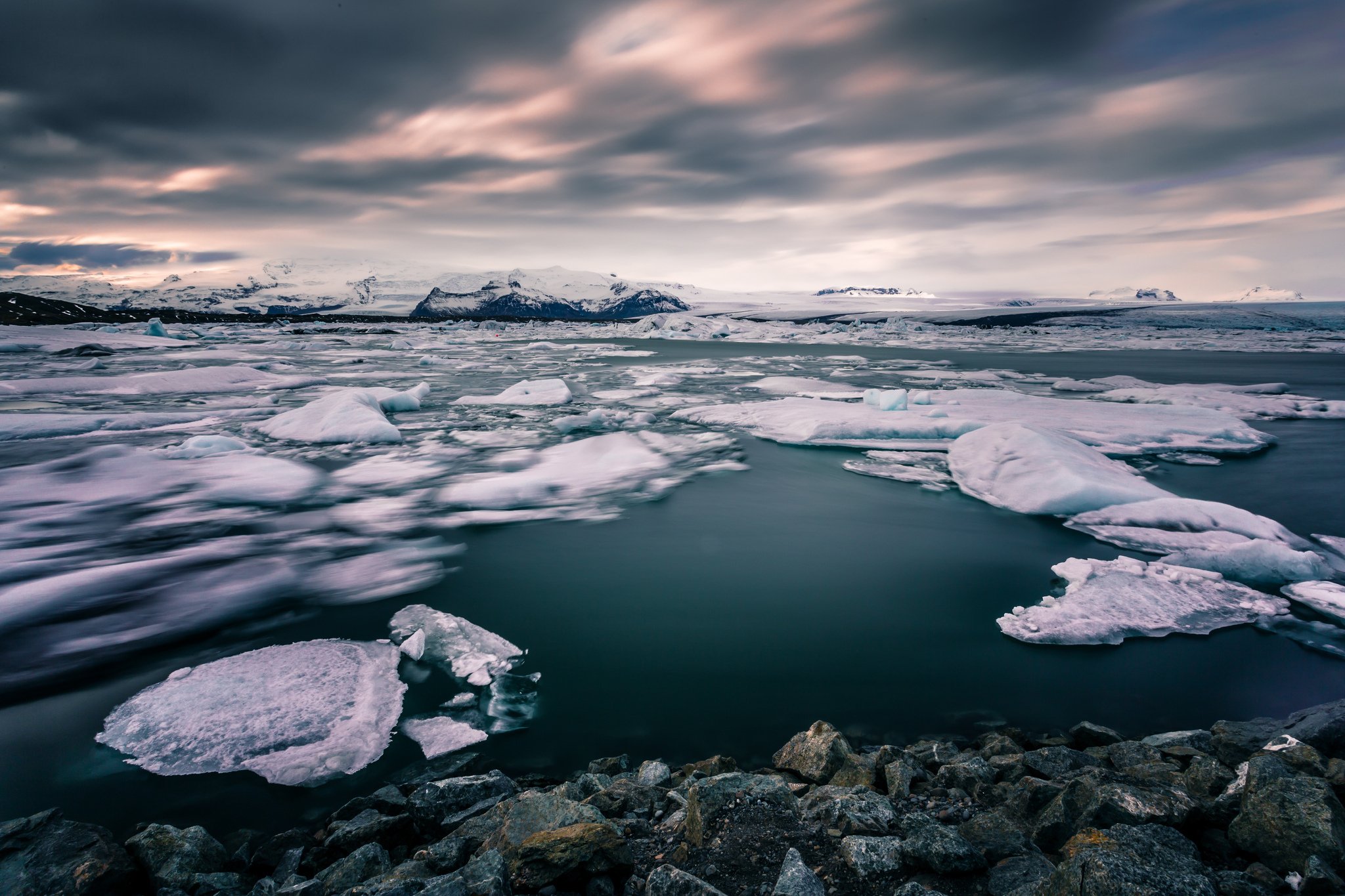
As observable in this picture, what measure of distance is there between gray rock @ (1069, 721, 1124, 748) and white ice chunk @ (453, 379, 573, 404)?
1132cm

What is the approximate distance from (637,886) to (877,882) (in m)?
0.73

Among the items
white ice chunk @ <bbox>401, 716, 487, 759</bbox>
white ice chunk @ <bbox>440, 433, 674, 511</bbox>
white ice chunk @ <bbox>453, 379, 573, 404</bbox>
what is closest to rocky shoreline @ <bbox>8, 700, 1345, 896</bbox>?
white ice chunk @ <bbox>401, 716, 487, 759</bbox>

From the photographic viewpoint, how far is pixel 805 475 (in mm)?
7945

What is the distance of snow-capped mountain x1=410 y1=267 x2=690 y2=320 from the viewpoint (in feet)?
458

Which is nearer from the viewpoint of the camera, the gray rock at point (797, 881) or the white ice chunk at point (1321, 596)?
the gray rock at point (797, 881)

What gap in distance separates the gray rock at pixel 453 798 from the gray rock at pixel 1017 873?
1.81 meters

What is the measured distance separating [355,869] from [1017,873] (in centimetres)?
214

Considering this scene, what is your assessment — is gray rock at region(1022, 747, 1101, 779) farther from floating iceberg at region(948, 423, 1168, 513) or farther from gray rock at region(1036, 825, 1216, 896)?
floating iceberg at region(948, 423, 1168, 513)

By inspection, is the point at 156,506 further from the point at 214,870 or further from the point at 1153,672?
the point at 1153,672

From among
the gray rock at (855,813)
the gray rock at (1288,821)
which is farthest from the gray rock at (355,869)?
the gray rock at (1288,821)

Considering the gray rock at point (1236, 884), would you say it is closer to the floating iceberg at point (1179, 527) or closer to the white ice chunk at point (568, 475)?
the floating iceberg at point (1179, 527)

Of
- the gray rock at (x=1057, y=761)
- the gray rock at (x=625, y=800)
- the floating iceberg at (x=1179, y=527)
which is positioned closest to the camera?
the gray rock at (x=625, y=800)

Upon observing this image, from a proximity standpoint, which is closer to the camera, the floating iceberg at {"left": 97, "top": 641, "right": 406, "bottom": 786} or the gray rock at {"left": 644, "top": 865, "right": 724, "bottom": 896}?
the gray rock at {"left": 644, "top": 865, "right": 724, "bottom": 896}

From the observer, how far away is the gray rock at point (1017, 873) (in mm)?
1719
